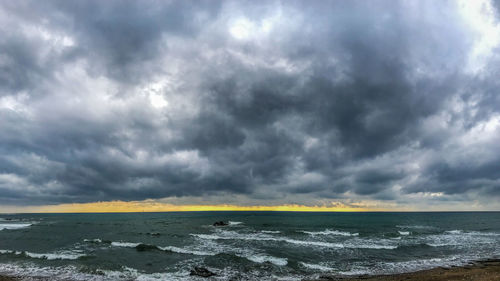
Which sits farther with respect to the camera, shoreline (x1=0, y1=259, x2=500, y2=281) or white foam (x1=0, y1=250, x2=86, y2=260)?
white foam (x1=0, y1=250, x2=86, y2=260)

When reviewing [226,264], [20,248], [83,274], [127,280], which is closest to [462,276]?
[226,264]

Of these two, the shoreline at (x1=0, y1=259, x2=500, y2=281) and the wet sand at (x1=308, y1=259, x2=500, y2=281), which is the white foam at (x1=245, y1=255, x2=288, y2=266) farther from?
the wet sand at (x1=308, y1=259, x2=500, y2=281)

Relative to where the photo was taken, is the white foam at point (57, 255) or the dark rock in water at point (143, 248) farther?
the dark rock in water at point (143, 248)

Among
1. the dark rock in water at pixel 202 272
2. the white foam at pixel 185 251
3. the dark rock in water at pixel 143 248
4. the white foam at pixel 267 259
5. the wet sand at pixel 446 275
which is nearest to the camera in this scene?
the wet sand at pixel 446 275

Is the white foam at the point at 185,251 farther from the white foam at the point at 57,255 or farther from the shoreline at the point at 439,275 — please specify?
the shoreline at the point at 439,275

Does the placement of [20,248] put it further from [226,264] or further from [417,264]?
[417,264]

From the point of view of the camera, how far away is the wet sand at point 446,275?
786 inches

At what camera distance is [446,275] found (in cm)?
2141

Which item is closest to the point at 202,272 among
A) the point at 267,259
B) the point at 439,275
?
the point at 267,259

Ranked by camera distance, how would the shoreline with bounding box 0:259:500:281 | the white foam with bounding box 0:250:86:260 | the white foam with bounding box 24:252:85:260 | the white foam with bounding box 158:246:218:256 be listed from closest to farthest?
the shoreline with bounding box 0:259:500:281, the white foam with bounding box 24:252:85:260, the white foam with bounding box 0:250:86:260, the white foam with bounding box 158:246:218:256

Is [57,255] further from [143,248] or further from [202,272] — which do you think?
[202,272]

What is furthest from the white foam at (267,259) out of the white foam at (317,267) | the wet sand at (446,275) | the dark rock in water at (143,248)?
the dark rock in water at (143,248)

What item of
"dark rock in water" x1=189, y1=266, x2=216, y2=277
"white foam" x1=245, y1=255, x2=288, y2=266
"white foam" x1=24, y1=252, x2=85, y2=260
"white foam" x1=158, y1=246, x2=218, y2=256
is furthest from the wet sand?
"white foam" x1=24, y1=252, x2=85, y2=260

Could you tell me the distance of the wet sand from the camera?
19969 millimetres
